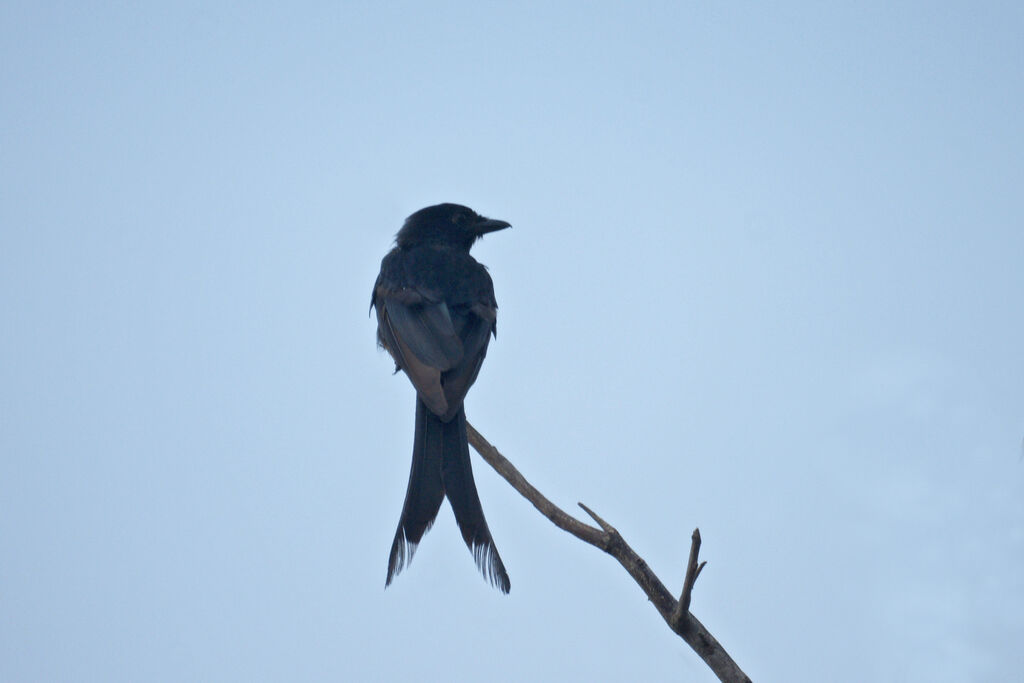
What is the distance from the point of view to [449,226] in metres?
6.22

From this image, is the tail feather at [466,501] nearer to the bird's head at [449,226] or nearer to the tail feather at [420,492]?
the tail feather at [420,492]

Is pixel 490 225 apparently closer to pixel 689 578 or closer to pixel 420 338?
pixel 420 338

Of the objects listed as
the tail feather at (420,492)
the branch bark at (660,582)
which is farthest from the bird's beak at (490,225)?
the branch bark at (660,582)

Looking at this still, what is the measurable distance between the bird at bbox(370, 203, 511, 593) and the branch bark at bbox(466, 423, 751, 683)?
1.53ft

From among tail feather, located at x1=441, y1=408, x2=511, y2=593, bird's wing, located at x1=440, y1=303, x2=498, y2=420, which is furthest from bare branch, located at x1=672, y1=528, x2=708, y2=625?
bird's wing, located at x1=440, y1=303, x2=498, y2=420

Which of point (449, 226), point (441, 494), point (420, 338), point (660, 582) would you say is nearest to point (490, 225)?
point (449, 226)

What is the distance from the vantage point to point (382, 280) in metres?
5.54

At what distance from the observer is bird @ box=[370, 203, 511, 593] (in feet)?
12.2

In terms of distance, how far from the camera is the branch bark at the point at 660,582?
267cm

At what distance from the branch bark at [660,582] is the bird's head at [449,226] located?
3.14 m

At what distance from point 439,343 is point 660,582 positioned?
210 centimetres

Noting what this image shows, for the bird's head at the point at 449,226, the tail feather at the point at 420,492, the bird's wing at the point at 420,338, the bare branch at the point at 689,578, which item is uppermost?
the bird's head at the point at 449,226

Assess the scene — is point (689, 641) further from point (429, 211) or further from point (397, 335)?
point (429, 211)

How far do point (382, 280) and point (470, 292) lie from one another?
0.61 meters
